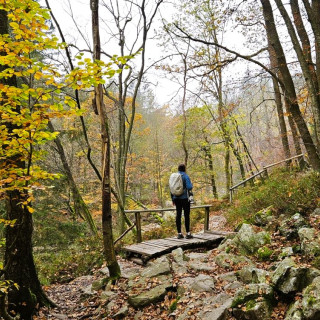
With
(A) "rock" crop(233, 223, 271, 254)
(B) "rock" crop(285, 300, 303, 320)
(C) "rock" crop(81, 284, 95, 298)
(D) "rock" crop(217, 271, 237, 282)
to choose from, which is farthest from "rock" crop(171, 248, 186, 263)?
(B) "rock" crop(285, 300, 303, 320)

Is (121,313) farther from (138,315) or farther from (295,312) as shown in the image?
(295,312)

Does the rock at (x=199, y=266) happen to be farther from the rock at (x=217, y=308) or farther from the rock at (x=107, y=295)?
the rock at (x=107, y=295)

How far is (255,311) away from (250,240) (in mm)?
2780

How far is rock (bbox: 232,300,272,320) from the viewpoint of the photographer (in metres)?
3.15

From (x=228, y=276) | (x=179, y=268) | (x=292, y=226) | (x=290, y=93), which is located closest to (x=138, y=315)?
(x=179, y=268)

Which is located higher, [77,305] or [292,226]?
[292,226]

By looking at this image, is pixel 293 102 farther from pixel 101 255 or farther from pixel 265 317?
pixel 101 255

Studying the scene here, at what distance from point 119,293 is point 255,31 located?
10684 millimetres

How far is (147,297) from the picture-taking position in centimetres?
478

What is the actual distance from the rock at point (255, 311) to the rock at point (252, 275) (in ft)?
1.76

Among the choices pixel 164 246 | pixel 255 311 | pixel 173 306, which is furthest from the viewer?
pixel 164 246

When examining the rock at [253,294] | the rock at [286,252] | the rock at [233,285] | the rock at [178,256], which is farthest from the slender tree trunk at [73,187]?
the rock at [253,294]

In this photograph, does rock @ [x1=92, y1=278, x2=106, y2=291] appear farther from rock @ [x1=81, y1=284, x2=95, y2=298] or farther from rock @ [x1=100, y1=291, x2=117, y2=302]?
rock @ [x1=100, y1=291, x2=117, y2=302]

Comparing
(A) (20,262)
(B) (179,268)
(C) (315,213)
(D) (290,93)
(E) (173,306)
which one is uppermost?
(D) (290,93)
